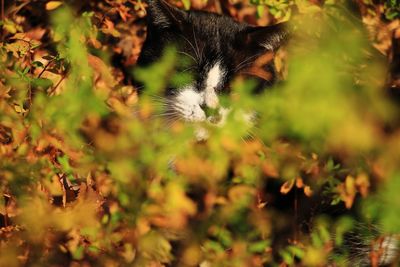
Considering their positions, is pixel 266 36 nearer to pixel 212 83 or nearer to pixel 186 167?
pixel 212 83

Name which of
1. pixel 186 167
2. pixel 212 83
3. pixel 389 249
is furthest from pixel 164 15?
pixel 389 249

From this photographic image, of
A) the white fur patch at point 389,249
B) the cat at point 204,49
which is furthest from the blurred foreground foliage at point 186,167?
the cat at point 204,49

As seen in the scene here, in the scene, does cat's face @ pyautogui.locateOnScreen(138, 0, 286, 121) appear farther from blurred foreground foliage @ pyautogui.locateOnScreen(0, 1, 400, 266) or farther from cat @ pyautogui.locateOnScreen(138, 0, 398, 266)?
blurred foreground foliage @ pyautogui.locateOnScreen(0, 1, 400, 266)

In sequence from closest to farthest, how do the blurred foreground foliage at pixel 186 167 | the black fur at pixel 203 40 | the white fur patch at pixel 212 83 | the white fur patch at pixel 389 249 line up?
1. the blurred foreground foliage at pixel 186 167
2. the white fur patch at pixel 389 249
3. the white fur patch at pixel 212 83
4. the black fur at pixel 203 40

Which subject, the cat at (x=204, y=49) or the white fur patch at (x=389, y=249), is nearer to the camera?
the white fur patch at (x=389, y=249)

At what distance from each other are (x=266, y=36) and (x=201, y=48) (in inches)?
10.8

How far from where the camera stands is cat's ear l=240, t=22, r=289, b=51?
76.7 inches

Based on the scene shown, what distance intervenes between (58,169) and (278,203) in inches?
33.9

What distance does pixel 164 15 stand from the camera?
2.04 meters

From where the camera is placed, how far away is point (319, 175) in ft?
4.61

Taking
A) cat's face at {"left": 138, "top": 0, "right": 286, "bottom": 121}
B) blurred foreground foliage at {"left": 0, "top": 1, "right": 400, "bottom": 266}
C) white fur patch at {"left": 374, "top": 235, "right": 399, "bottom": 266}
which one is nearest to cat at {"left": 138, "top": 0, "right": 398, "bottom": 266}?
cat's face at {"left": 138, "top": 0, "right": 286, "bottom": 121}

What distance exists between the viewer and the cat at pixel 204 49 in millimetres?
1965

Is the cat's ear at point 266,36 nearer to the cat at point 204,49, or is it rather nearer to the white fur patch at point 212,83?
the cat at point 204,49

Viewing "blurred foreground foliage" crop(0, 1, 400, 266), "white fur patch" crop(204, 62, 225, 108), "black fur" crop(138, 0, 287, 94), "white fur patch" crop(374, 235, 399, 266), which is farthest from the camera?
"black fur" crop(138, 0, 287, 94)
